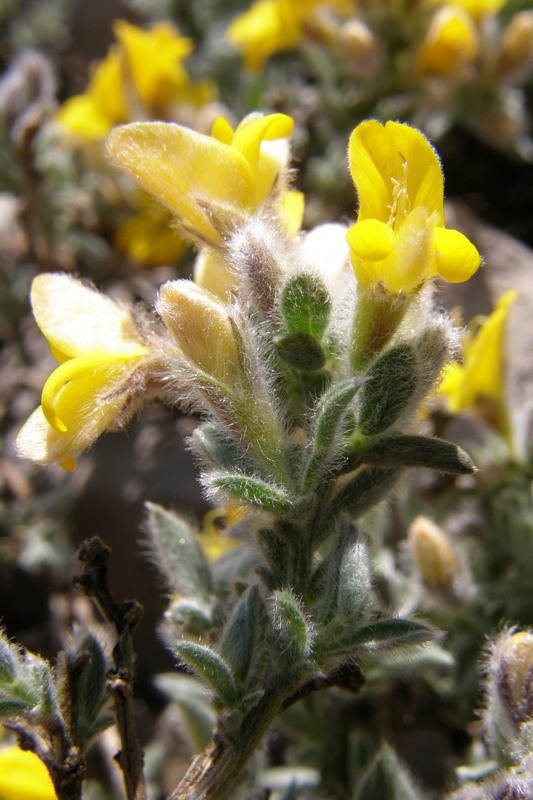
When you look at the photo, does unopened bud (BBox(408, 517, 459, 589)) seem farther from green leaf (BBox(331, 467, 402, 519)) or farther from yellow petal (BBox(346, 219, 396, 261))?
yellow petal (BBox(346, 219, 396, 261))

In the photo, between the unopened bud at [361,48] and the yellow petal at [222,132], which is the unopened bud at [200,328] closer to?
the yellow petal at [222,132]

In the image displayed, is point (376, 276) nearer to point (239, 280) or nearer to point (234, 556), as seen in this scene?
point (239, 280)

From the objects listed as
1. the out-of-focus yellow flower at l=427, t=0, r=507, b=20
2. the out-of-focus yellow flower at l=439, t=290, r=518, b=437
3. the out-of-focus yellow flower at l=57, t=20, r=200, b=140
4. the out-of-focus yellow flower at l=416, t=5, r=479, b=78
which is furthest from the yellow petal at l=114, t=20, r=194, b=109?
the out-of-focus yellow flower at l=439, t=290, r=518, b=437

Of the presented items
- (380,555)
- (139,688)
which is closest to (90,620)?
(139,688)

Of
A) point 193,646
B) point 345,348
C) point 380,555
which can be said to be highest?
point 345,348

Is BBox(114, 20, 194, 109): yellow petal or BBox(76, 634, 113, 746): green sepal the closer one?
BBox(76, 634, 113, 746): green sepal

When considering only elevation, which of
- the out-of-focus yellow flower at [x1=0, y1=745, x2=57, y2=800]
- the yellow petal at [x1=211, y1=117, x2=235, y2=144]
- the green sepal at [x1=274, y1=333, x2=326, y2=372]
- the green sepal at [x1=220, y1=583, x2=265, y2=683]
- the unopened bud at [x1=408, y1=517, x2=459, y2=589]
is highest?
the yellow petal at [x1=211, y1=117, x2=235, y2=144]

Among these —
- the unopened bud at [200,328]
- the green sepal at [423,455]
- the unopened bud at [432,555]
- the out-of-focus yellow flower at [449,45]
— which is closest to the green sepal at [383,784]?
the unopened bud at [432,555]
